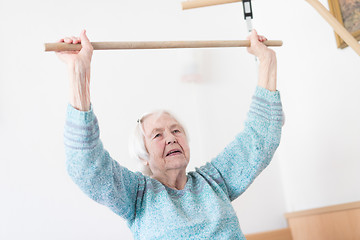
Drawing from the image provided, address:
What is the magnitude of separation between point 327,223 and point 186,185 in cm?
82

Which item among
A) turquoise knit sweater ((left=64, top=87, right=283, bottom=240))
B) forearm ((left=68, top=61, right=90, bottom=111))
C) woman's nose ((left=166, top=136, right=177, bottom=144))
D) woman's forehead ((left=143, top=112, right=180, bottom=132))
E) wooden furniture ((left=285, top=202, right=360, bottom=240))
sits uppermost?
forearm ((left=68, top=61, right=90, bottom=111))

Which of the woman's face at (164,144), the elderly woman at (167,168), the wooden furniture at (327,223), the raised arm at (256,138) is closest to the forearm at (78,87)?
the elderly woman at (167,168)

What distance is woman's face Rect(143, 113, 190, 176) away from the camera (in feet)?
4.73

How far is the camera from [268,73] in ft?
4.82

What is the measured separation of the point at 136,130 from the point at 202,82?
0.71 meters

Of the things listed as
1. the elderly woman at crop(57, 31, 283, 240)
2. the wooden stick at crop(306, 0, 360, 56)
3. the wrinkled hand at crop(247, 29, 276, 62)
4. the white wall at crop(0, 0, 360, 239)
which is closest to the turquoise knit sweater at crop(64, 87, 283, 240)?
the elderly woman at crop(57, 31, 283, 240)

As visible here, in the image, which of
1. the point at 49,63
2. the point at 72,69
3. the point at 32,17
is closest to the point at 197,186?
the point at 72,69

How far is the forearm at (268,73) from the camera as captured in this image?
1.46 m

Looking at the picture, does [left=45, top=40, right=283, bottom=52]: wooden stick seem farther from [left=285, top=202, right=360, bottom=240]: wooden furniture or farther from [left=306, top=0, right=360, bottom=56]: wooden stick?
[left=285, top=202, right=360, bottom=240]: wooden furniture

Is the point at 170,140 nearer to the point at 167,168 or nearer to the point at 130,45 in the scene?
the point at 167,168

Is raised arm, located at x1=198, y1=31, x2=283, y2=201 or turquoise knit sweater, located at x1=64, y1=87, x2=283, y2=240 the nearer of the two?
turquoise knit sweater, located at x1=64, y1=87, x2=283, y2=240

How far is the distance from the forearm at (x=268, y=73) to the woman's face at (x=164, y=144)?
332 mm

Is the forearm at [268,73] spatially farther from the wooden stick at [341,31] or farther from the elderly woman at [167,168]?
the wooden stick at [341,31]

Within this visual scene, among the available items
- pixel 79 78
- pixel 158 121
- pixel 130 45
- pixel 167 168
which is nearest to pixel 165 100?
pixel 158 121
